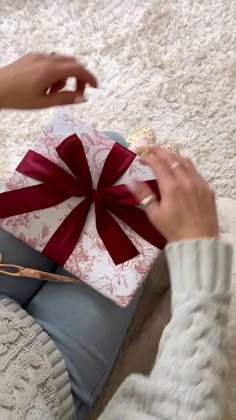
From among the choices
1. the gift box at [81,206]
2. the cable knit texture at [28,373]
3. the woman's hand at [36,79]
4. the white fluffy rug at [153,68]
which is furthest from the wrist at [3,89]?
the white fluffy rug at [153,68]

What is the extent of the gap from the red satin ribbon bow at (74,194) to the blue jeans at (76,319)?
0.04 metres

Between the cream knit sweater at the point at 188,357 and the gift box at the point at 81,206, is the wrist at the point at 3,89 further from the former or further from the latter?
the cream knit sweater at the point at 188,357

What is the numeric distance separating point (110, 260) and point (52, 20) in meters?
0.65

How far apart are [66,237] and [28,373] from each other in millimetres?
197

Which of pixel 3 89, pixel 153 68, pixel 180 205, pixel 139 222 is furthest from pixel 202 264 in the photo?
pixel 153 68

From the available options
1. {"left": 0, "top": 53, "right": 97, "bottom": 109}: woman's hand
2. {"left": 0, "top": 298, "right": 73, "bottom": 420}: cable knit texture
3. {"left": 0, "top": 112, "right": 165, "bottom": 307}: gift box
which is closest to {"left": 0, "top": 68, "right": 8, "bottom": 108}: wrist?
{"left": 0, "top": 53, "right": 97, "bottom": 109}: woman's hand

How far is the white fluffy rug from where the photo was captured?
1147mm

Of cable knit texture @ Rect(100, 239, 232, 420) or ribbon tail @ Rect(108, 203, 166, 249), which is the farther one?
ribbon tail @ Rect(108, 203, 166, 249)

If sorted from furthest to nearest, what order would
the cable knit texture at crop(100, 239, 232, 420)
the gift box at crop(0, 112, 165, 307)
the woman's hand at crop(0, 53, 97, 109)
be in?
the gift box at crop(0, 112, 165, 307) → the woman's hand at crop(0, 53, 97, 109) → the cable knit texture at crop(100, 239, 232, 420)

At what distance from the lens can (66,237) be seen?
2.76 ft

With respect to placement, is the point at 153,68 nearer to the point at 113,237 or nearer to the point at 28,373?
the point at 113,237

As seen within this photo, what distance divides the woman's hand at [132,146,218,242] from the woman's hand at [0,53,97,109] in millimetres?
150

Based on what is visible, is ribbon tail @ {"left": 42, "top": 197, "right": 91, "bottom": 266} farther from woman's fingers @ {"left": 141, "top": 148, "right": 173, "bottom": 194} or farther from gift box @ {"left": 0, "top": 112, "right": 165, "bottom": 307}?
woman's fingers @ {"left": 141, "top": 148, "right": 173, "bottom": 194}

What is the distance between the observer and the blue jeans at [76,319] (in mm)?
789
